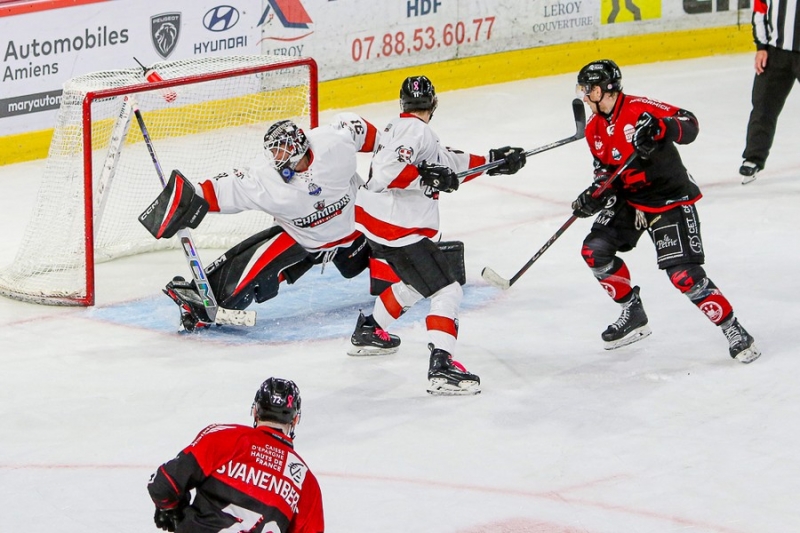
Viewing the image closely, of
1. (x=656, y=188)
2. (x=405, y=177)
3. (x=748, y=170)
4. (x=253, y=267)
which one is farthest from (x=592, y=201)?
(x=748, y=170)

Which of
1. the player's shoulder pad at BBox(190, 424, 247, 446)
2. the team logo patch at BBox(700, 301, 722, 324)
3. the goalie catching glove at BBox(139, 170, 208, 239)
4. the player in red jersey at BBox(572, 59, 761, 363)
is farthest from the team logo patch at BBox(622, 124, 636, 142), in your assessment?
the player's shoulder pad at BBox(190, 424, 247, 446)

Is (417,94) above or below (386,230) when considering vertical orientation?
above

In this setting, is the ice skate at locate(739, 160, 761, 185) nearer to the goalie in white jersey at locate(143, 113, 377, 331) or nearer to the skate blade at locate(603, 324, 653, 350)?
the skate blade at locate(603, 324, 653, 350)

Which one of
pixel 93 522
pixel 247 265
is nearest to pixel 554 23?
pixel 247 265

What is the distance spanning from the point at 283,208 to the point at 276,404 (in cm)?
234

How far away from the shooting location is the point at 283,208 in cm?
540

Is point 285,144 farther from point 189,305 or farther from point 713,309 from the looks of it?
point 713,309

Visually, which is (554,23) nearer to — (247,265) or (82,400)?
(247,265)

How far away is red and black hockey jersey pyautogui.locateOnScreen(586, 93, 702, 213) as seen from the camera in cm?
491

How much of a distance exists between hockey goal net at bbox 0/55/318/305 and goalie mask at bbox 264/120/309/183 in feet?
3.25

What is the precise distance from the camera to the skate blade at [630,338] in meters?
5.31

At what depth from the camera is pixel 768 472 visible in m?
4.23

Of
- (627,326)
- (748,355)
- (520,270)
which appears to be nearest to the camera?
(748,355)

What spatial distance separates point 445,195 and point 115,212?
1727 mm
